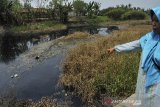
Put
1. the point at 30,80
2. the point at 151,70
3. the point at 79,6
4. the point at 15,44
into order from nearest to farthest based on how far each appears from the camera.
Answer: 1. the point at 151,70
2. the point at 30,80
3. the point at 15,44
4. the point at 79,6

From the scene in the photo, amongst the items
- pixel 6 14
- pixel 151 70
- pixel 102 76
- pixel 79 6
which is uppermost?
pixel 151 70

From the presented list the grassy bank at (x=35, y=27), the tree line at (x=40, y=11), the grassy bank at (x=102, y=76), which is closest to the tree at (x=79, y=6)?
the tree line at (x=40, y=11)

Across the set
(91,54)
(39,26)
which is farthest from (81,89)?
(39,26)

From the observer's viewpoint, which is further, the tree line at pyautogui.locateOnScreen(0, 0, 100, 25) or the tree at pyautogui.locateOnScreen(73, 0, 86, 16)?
the tree at pyautogui.locateOnScreen(73, 0, 86, 16)

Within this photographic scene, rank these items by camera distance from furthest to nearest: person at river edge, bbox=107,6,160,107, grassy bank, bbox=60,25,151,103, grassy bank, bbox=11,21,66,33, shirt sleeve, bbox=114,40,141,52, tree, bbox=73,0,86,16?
tree, bbox=73,0,86,16 → grassy bank, bbox=11,21,66,33 → grassy bank, bbox=60,25,151,103 → shirt sleeve, bbox=114,40,141,52 → person at river edge, bbox=107,6,160,107

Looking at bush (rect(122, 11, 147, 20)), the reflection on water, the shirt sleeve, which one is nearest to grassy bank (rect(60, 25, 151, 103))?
the shirt sleeve

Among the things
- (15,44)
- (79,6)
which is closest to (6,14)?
(15,44)

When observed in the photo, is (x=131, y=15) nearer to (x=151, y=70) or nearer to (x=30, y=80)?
(x=30, y=80)

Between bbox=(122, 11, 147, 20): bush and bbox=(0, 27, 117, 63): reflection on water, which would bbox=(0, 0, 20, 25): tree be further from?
bbox=(122, 11, 147, 20): bush

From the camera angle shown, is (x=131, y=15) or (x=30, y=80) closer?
(x=30, y=80)

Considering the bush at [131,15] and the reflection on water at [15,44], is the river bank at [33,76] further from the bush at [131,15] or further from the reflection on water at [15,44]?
the bush at [131,15]

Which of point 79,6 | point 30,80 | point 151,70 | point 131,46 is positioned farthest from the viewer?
point 79,6

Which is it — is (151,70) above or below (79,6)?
above

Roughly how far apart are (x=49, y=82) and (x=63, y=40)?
12.4m
